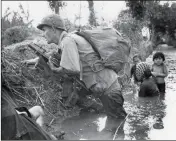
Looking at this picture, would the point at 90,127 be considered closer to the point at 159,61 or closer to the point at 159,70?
the point at 159,70

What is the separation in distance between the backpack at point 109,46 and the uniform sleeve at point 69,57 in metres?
0.43

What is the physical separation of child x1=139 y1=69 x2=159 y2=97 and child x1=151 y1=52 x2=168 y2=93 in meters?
0.52

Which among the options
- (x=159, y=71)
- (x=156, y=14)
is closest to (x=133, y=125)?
(x=159, y=71)

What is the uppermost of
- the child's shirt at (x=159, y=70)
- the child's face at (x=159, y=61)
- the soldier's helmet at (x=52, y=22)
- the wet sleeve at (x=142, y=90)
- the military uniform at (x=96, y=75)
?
the soldier's helmet at (x=52, y=22)

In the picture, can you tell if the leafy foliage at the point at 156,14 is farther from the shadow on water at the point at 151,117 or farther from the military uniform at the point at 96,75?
the military uniform at the point at 96,75

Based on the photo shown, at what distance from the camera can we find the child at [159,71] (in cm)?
721

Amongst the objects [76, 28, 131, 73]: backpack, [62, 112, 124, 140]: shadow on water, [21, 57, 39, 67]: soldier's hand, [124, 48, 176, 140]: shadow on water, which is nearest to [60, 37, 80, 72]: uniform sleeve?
[76, 28, 131, 73]: backpack

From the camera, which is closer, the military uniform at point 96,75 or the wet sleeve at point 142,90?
the military uniform at point 96,75

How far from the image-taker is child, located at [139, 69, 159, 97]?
6591 millimetres

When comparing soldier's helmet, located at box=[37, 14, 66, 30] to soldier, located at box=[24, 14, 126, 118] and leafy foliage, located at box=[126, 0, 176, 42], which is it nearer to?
soldier, located at box=[24, 14, 126, 118]

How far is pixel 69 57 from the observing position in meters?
4.27

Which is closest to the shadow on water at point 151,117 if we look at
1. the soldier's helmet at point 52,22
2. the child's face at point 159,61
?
the child's face at point 159,61

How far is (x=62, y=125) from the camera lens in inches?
185

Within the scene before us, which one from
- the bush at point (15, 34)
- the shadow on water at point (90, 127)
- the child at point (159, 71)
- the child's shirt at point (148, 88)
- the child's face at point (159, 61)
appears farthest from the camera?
the bush at point (15, 34)
